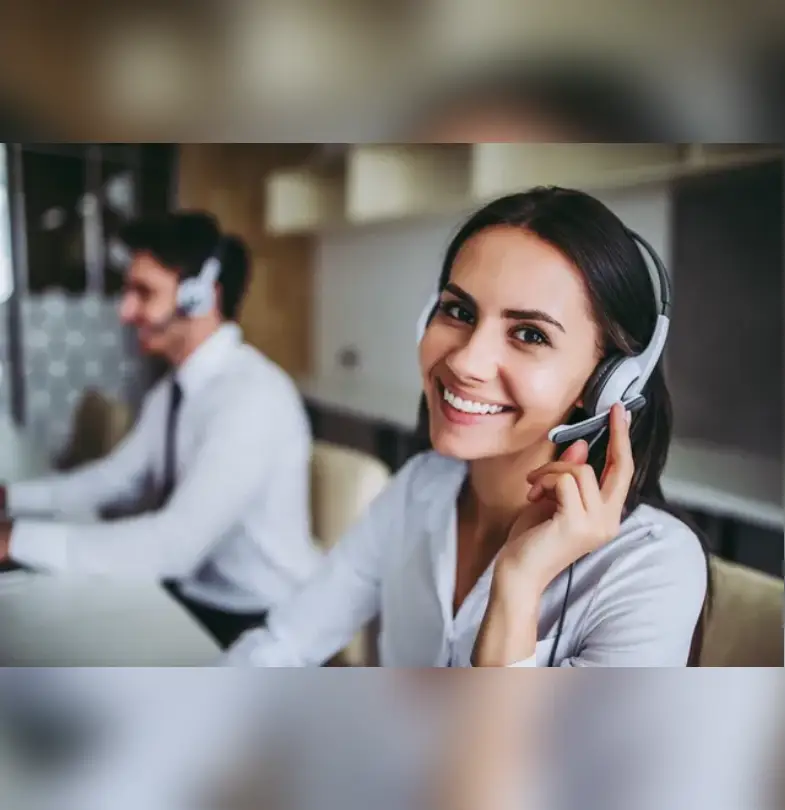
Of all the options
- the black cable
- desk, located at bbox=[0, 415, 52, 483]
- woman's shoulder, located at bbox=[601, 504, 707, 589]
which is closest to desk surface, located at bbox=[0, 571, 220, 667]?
desk, located at bbox=[0, 415, 52, 483]

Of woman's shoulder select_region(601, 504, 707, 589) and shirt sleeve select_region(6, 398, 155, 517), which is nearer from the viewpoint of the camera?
woman's shoulder select_region(601, 504, 707, 589)

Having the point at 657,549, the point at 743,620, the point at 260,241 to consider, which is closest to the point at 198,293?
the point at 260,241

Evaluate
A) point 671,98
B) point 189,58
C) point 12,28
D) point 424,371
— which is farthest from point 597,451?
point 12,28

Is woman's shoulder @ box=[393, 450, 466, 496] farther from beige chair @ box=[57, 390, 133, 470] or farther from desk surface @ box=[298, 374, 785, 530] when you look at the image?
beige chair @ box=[57, 390, 133, 470]

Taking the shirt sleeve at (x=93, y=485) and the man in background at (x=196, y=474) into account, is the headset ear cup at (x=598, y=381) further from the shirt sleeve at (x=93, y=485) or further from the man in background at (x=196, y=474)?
the shirt sleeve at (x=93, y=485)

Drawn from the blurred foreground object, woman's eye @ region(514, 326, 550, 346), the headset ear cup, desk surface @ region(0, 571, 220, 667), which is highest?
the blurred foreground object

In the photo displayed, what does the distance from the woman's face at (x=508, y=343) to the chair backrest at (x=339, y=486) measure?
0.13 metres

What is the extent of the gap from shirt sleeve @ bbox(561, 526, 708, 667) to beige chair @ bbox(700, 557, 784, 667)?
0.13 feet

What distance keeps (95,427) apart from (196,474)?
147 mm

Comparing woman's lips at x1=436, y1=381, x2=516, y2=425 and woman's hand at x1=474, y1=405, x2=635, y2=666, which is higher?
woman's lips at x1=436, y1=381, x2=516, y2=425

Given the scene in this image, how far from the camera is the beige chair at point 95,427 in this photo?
3.49 ft

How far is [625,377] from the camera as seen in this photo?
0.99m

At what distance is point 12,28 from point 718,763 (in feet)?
4.45

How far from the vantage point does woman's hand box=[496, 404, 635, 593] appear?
0.99 metres
